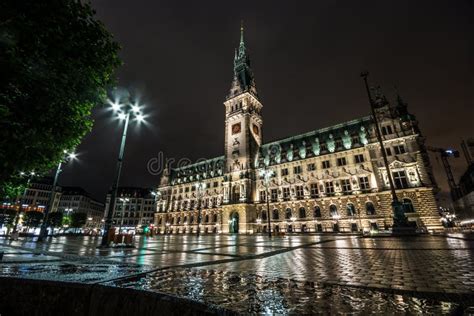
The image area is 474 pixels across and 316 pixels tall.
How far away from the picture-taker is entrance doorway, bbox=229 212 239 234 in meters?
47.0

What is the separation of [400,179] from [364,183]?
4997mm

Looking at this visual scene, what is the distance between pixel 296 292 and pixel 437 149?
293 ft

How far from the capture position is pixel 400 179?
110ft

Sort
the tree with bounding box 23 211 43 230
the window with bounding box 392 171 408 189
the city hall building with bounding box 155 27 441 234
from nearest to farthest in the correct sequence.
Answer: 1. the window with bounding box 392 171 408 189
2. the city hall building with bounding box 155 27 441 234
3. the tree with bounding box 23 211 43 230

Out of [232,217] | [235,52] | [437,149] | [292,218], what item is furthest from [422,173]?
[235,52]

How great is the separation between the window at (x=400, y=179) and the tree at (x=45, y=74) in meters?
39.6

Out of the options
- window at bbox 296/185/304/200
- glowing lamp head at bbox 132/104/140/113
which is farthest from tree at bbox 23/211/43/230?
window at bbox 296/185/304/200

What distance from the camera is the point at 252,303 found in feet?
7.08

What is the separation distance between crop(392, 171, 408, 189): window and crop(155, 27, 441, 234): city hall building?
134 millimetres

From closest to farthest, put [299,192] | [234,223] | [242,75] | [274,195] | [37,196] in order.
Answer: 1. [299,192]
2. [274,195]
3. [234,223]
4. [242,75]
5. [37,196]

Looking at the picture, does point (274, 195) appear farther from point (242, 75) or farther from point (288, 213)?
point (242, 75)

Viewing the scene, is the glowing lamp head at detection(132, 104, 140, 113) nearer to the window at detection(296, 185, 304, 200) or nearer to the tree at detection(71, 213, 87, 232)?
Result: the window at detection(296, 185, 304, 200)

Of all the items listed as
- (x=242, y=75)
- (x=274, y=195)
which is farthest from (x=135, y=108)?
(x=242, y=75)

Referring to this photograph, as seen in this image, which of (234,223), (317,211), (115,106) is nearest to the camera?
(115,106)
